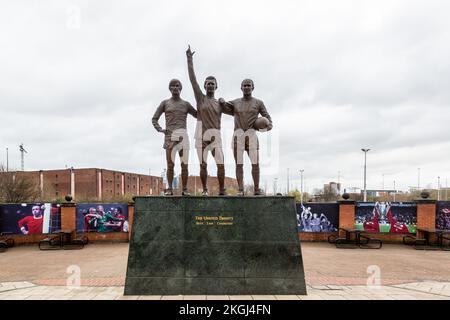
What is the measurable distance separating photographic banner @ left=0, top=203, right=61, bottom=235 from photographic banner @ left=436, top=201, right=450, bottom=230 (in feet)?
61.6

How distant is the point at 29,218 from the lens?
555 inches

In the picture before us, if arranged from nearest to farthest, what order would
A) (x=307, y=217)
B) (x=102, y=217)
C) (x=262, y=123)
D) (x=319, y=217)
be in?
(x=262, y=123) → (x=102, y=217) → (x=319, y=217) → (x=307, y=217)

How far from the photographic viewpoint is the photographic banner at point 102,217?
A: 48.4 feet

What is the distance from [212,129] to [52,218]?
11.9 meters

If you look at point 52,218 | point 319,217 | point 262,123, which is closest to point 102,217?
point 52,218

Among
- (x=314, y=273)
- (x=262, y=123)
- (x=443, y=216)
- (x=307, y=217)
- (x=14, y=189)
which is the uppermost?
(x=262, y=123)

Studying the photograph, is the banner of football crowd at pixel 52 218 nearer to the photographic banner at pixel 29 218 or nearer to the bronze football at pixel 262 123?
the photographic banner at pixel 29 218

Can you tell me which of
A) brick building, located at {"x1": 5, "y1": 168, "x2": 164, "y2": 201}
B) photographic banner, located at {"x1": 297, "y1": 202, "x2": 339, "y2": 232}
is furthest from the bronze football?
brick building, located at {"x1": 5, "y1": 168, "x2": 164, "y2": 201}

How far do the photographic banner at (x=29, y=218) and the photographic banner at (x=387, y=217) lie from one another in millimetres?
15396

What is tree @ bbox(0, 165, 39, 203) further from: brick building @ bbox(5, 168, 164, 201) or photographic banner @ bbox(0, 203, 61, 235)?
brick building @ bbox(5, 168, 164, 201)

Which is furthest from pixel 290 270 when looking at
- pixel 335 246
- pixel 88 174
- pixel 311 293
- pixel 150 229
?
pixel 88 174

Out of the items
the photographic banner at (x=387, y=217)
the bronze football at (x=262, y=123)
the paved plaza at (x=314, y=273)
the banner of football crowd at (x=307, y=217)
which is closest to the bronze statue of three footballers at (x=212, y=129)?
the bronze football at (x=262, y=123)

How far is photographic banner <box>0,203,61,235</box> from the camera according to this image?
13922 mm

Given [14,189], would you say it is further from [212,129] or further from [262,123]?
[262,123]
